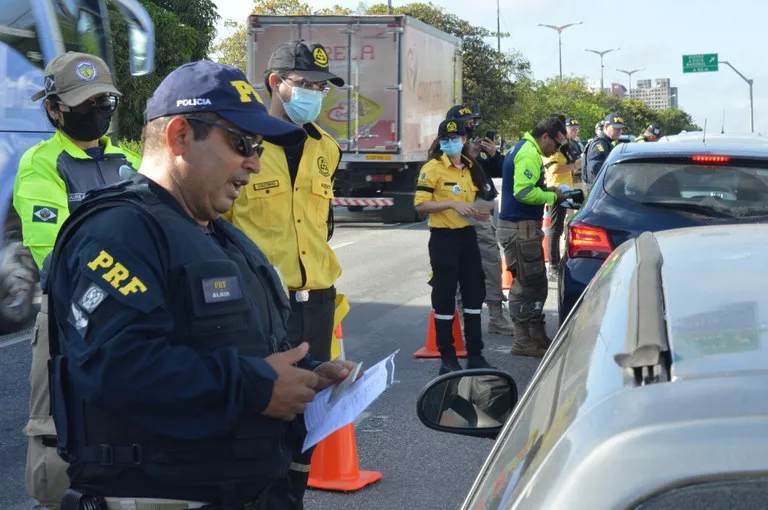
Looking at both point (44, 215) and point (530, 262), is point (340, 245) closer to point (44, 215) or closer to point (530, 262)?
point (530, 262)

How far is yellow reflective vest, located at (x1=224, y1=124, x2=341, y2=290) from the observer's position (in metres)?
4.52

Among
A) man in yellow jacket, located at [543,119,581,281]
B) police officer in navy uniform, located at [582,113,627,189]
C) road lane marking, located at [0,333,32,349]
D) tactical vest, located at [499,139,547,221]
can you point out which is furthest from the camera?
road lane marking, located at [0,333,32,349]

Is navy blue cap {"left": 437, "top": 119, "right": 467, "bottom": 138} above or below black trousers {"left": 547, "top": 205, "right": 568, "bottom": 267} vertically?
above

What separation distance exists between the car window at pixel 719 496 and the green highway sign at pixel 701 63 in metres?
53.3

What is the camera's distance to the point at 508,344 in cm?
914

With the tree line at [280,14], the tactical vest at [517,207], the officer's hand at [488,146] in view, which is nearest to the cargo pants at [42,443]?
the tactical vest at [517,207]

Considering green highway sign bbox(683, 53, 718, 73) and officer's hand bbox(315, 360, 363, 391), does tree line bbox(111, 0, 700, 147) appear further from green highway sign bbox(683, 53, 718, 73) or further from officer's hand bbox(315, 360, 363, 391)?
officer's hand bbox(315, 360, 363, 391)

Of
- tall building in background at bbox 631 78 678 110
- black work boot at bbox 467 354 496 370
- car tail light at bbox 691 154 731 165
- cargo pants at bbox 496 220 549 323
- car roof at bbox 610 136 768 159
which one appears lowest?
black work boot at bbox 467 354 496 370

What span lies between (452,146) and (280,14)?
20.7m

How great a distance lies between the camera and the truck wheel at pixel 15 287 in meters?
9.85

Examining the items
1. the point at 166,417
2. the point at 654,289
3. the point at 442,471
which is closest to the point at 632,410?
the point at 654,289

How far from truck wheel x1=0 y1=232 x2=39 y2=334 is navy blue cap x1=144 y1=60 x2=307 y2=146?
25.5ft

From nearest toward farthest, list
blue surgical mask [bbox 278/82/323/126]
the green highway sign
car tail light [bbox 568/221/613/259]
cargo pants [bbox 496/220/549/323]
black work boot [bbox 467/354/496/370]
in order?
blue surgical mask [bbox 278/82/323/126] < car tail light [bbox 568/221/613/259] < black work boot [bbox 467/354/496/370] < cargo pants [bbox 496/220/549/323] < the green highway sign

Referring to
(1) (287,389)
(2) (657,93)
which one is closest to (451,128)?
(1) (287,389)
